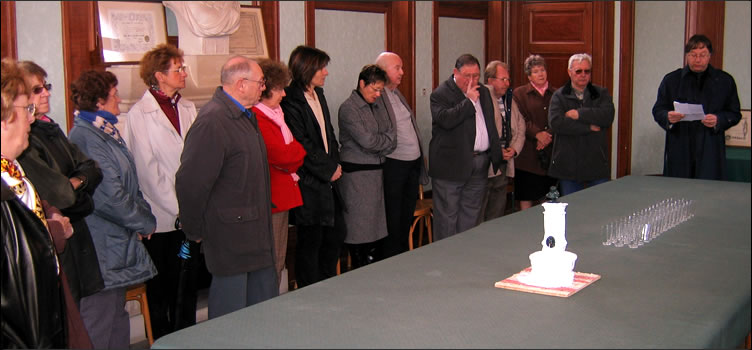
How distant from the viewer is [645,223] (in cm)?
355

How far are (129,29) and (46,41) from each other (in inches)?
19.1

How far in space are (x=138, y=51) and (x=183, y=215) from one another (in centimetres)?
139

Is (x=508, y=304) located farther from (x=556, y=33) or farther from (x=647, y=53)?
(x=647, y=53)

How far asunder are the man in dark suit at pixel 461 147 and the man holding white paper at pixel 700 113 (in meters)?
1.24

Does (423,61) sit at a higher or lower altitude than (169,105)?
higher

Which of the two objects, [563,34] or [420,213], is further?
[563,34]

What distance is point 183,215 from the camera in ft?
11.9

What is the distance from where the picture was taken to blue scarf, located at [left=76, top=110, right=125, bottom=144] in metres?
3.63

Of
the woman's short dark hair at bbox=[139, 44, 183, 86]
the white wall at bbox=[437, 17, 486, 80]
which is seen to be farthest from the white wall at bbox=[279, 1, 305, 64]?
the white wall at bbox=[437, 17, 486, 80]

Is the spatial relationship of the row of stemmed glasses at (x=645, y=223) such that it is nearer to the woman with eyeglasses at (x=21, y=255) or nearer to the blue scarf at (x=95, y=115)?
the woman with eyeglasses at (x=21, y=255)

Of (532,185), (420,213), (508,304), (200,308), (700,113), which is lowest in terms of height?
(200,308)

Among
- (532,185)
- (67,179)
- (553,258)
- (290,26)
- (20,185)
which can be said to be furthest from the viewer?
(532,185)

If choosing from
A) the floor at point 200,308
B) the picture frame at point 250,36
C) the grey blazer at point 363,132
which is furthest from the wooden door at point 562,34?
the picture frame at point 250,36

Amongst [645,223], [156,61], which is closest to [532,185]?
[645,223]
